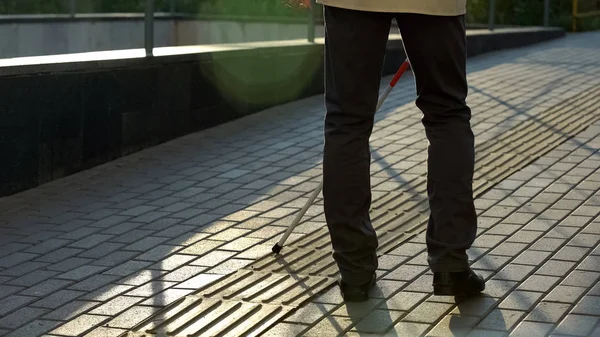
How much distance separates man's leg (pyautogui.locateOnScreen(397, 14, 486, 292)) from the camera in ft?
13.2

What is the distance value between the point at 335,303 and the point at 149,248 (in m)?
1.27

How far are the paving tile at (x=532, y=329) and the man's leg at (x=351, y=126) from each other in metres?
0.60

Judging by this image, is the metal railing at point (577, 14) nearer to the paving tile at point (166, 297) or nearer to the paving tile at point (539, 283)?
the paving tile at point (539, 283)

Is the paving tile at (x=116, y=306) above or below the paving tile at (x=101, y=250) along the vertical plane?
above

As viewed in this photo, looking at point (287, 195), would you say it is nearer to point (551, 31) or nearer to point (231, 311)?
point (231, 311)

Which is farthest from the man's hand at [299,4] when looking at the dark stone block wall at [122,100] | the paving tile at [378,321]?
the dark stone block wall at [122,100]

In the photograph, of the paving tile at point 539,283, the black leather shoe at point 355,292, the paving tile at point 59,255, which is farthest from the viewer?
the paving tile at point 59,255

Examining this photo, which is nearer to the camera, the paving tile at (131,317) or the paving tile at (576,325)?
the paving tile at (576,325)

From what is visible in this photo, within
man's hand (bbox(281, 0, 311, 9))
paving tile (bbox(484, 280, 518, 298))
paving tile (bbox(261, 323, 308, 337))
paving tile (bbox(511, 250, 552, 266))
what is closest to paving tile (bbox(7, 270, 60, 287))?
paving tile (bbox(261, 323, 308, 337))

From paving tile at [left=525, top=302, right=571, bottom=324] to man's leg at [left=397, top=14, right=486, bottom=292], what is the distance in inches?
10.8

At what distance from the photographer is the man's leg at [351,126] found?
13.3ft

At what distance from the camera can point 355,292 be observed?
167 inches

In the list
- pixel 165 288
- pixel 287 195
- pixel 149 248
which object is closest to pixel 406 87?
pixel 287 195

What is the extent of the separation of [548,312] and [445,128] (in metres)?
0.69
